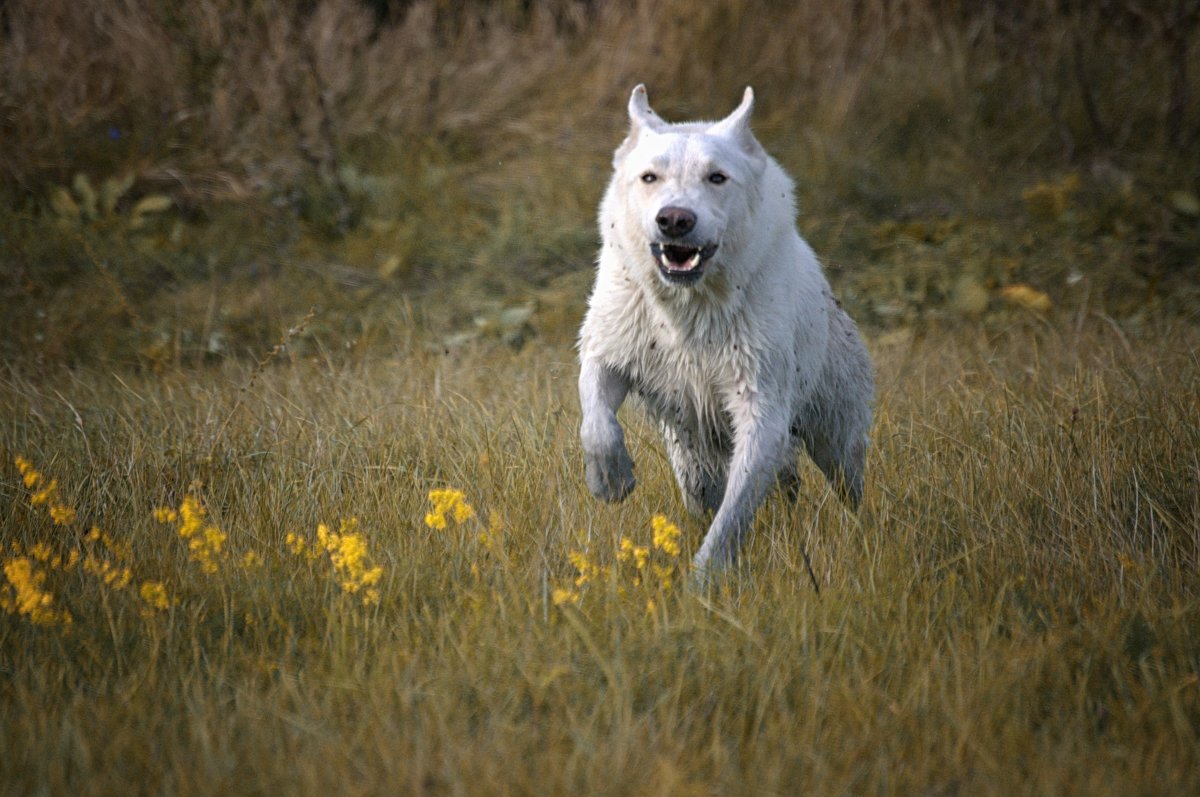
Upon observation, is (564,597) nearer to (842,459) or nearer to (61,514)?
(61,514)

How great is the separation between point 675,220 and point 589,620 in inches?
53.5

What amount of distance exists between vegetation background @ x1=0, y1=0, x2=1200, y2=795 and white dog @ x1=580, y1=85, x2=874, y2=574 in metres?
0.24

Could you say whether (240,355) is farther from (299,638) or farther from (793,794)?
(793,794)

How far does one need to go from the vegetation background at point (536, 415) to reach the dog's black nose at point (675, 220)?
978 mm

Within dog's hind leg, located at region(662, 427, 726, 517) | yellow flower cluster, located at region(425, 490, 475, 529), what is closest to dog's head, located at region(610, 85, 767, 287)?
dog's hind leg, located at region(662, 427, 726, 517)

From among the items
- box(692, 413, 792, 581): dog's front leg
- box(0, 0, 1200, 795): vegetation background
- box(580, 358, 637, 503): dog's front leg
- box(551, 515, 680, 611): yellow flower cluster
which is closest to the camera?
box(0, 0, 1200, 795): vegetation background

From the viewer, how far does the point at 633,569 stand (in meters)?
3.80

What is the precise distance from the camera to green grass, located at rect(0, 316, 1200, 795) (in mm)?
2662

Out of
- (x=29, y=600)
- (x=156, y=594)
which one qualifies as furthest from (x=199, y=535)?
(x=29, y=600)

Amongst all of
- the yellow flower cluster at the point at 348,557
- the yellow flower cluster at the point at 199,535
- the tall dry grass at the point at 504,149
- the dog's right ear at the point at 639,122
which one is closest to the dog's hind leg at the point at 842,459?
the dog's right ear at the point at 639,122

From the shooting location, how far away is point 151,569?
3.67 meters

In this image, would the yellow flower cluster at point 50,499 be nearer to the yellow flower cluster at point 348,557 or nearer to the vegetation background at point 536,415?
the vegetation background at point 536,415

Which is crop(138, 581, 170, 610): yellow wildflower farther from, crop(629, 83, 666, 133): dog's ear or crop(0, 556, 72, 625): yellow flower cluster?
crop(629, 83, 666, 133): dog's ear

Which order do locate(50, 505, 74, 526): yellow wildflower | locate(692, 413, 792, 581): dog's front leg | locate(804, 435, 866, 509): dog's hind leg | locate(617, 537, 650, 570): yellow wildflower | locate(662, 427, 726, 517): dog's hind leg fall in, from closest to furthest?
locate(617, 537, 650, 570): yellow wildflower → locate(50, 505, 74, 526): yellow wildflower → locate(692, 413, 792, 581): dog's front leg → locate(662, 427, 726, 517): dog's hind leg → locate(804, 435, 866, 509): dog's hind leg
